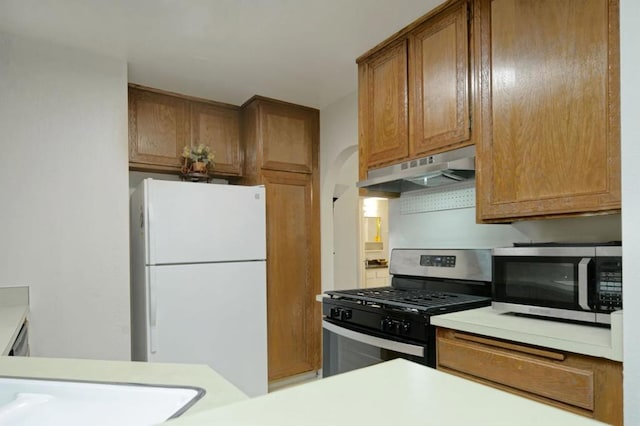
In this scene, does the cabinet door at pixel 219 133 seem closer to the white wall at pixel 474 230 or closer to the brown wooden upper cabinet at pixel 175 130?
the brown wooden upper cabinet at pixel 175 130

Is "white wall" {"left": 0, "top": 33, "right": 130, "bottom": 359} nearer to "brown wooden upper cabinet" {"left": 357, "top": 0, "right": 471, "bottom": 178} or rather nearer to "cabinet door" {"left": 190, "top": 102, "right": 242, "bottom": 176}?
"cabinet door" {"left": 190, "top": 102, "right": 242, "bottom": 176}

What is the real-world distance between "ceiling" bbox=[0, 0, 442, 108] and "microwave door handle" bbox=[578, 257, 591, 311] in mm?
1375

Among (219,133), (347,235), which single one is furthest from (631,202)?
(347,235)

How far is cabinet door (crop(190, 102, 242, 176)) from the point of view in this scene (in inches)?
123

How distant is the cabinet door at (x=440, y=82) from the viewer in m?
1.88

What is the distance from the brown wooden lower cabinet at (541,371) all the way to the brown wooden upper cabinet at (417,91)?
93 cm

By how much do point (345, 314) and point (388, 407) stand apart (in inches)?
64.2

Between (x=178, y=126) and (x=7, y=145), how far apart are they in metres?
1.12

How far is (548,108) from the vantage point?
155 centimetres

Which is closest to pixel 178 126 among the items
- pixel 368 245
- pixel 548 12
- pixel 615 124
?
pixel 548 12

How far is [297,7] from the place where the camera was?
6.36ft

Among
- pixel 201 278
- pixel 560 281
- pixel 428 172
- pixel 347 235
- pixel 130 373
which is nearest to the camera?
pixel 130 373

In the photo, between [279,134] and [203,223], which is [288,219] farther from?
[203,223]

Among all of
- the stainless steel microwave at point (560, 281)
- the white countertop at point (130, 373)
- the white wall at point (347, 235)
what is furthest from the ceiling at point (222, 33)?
the white wall at point (347, 235)
